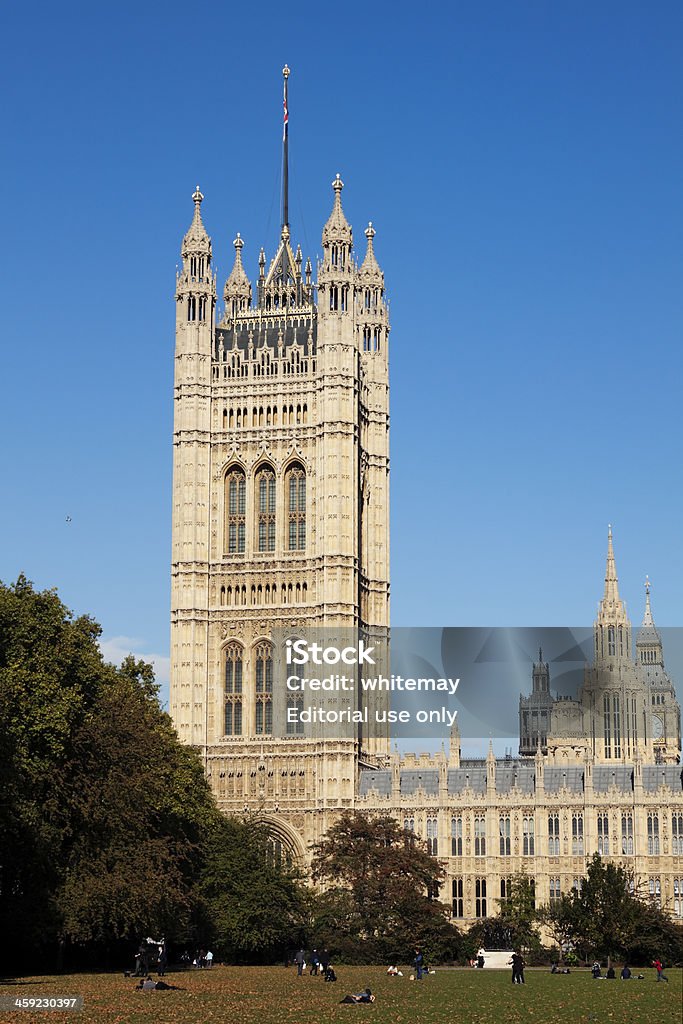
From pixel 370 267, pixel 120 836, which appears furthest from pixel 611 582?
pixel 120 836

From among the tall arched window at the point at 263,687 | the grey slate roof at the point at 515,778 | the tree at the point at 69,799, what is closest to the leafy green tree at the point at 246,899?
the tree at the point at 69,799

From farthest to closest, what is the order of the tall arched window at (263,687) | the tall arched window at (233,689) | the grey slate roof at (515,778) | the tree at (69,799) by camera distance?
the tall arched window at (233,689) < the tall arched window at (263,687) < the grey slate roof at (515,778) < the tree at (69,799)

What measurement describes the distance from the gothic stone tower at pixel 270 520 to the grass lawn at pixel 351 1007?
4586cm

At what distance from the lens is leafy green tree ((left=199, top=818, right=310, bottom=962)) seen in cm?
7862

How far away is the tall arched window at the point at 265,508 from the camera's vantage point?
370ft

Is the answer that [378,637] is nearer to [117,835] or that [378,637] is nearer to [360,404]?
[360,404]

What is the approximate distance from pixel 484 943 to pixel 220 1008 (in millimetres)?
48262

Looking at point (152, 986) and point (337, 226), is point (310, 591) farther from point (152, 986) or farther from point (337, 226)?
point (152, 986)

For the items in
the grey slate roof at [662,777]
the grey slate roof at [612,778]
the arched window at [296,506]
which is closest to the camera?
the grey slate roof at [662,777]

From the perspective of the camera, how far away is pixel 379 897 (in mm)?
83250

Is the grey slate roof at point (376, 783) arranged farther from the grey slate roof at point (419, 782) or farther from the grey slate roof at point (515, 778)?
the grey slate roof at point (515, 778)

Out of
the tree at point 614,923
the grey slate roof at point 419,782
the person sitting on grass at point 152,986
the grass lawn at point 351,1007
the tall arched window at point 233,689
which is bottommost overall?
the grass lawn at point 351,1007

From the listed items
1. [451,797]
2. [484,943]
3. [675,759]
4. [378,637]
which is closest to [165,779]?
[484,943]

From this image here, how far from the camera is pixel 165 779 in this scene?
7256cm
